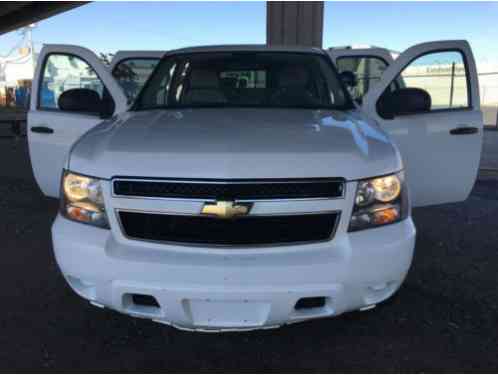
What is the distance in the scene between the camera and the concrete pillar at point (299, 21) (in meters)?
9.06

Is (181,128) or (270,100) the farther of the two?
(270,100)

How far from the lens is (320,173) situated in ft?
6.55

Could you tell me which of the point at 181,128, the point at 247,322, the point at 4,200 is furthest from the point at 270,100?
the point at 4,200

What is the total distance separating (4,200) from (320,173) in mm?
5098

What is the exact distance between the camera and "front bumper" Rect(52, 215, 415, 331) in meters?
1.92

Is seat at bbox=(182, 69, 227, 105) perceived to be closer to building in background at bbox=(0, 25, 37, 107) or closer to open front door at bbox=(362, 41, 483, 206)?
open front door at bbox=(362, 41, 483, 206)

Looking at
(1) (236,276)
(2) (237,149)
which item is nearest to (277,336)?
(1) (236,276)

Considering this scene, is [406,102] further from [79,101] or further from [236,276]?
[79,101]

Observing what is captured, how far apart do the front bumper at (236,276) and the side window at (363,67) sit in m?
2.88

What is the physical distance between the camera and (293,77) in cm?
340

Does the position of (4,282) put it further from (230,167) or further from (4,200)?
(4,200)

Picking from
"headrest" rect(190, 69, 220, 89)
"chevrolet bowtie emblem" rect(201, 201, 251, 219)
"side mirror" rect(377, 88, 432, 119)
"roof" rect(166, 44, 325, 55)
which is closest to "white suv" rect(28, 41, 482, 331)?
"chevrolet bowtie emblem" rect(201, 201, 251, 219)

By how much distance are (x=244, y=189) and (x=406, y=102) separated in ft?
5.35

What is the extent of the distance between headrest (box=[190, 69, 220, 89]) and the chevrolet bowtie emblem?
1.70 m
